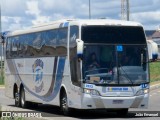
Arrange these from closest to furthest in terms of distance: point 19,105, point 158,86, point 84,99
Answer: point 84,99, point 19,105, point 158,86

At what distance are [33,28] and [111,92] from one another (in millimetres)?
6217

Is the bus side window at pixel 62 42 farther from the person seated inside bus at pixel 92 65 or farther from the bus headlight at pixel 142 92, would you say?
the bus headlight at pixel 142 92

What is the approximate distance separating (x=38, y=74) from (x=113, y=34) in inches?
186

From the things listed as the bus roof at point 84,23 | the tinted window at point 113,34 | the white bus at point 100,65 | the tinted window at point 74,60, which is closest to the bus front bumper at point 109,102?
the white bus at point 100,65

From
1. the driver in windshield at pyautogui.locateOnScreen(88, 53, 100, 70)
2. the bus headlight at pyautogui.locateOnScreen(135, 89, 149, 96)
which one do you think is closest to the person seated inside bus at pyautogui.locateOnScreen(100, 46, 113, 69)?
the driver in windshield at pyautogui.locateOnScreen(88, 53, 100, 70)

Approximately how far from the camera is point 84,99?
17.9 metres

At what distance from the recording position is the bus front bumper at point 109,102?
17906 mm

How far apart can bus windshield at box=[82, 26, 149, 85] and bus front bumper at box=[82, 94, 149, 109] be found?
501 mm

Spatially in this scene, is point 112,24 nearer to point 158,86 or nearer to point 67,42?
point 67,42

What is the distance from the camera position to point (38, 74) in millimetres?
22172

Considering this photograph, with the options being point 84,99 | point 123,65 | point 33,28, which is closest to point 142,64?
point 123,65

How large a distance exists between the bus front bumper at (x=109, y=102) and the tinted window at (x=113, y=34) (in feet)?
5.93

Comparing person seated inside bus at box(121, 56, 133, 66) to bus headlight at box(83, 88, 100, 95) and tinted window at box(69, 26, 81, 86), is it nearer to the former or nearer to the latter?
bus headlight at box(83, 88, 100, 95)

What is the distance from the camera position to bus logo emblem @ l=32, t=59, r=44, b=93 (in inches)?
858
